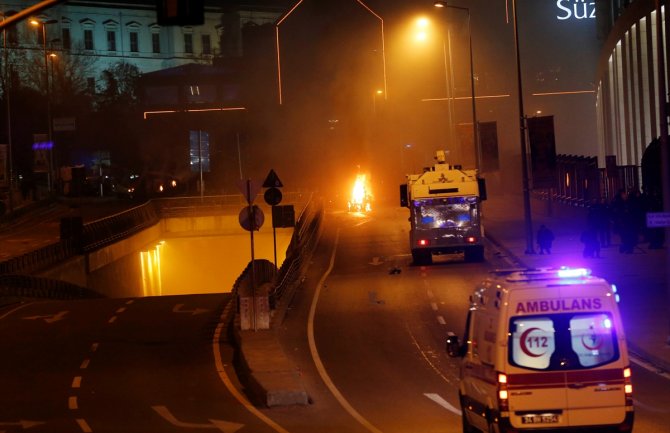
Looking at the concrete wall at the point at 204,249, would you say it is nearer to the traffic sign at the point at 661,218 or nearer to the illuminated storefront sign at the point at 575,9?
the traffic sign at the point at 661,218

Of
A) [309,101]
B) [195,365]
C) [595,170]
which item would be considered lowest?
[195,365]

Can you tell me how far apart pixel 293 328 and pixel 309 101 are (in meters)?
58.2

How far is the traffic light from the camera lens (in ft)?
37.3

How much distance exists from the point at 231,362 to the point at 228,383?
7.77 ft

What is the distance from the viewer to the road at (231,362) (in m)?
14.9

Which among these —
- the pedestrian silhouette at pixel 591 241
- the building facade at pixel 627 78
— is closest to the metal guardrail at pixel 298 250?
the pedestrian silhouette at pixel 591 241

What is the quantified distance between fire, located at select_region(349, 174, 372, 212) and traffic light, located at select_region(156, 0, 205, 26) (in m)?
55.6

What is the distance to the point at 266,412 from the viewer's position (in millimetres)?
15500

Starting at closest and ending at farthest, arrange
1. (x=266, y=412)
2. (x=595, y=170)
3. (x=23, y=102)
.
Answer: (x=266, y=412) → (x=595, y=170) → (x=23, y=102)

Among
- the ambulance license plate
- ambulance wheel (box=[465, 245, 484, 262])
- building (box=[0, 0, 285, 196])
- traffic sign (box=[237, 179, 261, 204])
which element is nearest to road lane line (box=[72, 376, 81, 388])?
traffic sign (box=[237, 179, 261, 204])

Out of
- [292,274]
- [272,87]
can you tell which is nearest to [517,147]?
[272,87]

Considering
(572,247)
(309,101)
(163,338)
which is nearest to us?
(163,338)

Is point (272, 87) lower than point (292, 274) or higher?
higher

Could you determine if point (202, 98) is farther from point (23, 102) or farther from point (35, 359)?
point (35, 359)
